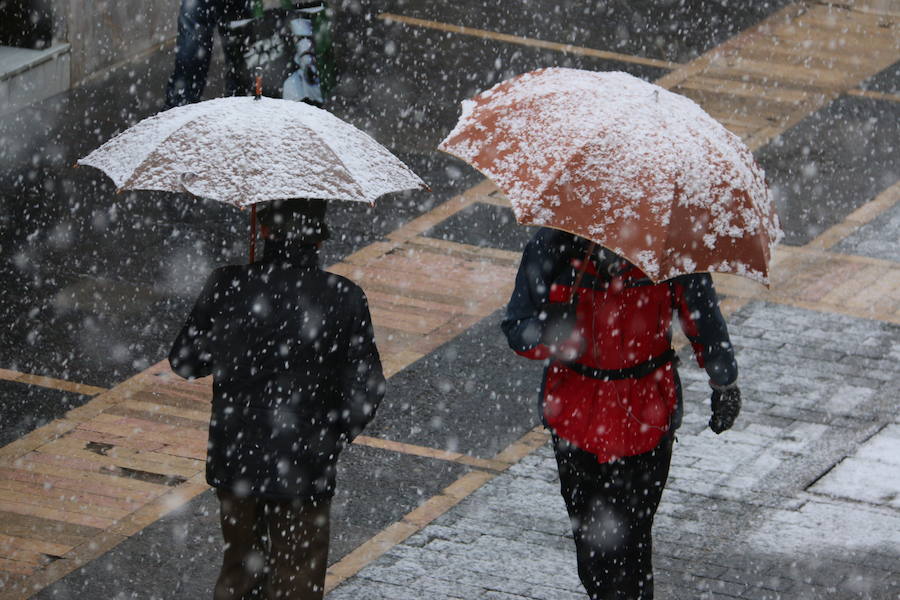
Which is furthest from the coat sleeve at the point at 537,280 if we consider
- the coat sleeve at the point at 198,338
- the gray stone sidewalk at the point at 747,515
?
the gray stone sidewalk at the point at 747,515

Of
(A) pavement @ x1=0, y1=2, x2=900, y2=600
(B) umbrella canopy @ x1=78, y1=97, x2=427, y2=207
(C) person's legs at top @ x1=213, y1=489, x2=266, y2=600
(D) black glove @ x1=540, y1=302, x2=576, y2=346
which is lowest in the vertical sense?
(A) pavement @ x1=0, y1=2, x2=900, y2=600

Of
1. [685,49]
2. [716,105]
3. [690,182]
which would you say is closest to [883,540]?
[690,182]

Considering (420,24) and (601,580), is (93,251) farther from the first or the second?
(420,24)

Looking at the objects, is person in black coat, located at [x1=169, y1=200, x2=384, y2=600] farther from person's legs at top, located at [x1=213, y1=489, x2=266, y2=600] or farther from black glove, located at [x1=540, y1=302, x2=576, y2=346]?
black glove, located at [x1=540, y1=302, x2=576, y2=346]

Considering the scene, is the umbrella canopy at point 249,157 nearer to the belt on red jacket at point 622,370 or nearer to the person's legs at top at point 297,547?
the belt on red jacket at point 622,370

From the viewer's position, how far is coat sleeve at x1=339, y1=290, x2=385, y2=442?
5191mm

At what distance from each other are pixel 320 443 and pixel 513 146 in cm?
114

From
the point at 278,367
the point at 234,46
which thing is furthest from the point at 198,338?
the point at 234,46

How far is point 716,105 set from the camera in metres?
13.3

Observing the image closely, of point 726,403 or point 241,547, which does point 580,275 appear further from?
point 241,547

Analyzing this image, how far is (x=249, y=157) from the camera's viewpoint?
5176mm

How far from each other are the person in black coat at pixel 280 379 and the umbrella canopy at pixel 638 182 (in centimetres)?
69

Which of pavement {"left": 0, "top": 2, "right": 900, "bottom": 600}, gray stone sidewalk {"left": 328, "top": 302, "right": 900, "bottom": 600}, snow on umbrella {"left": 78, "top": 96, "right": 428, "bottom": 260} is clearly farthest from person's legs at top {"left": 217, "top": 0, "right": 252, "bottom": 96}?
snow on umbrella {"left": 78, "top": 96, "right": 428, "bottom": 260}

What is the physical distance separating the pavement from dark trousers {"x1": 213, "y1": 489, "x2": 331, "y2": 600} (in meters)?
0.82
